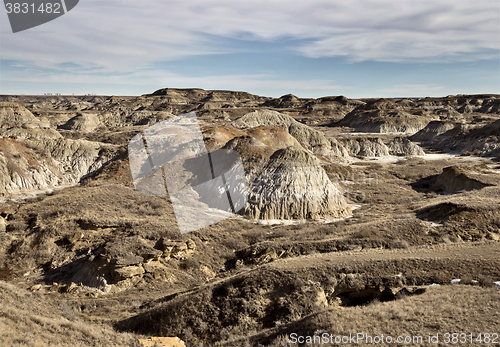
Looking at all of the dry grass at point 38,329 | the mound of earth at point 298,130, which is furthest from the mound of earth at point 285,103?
the dry grass at point 38,329

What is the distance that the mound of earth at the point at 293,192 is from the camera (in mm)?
29781

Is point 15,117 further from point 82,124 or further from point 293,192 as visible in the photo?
point 293,192

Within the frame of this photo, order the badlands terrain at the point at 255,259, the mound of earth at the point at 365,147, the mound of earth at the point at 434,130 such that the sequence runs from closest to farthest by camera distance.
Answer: the badlands terrain at the point at 255,259 < the mound of earth at the point at 365,147 < the mound of earth at the point at 434,130

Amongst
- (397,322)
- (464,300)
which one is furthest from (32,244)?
(464,300)

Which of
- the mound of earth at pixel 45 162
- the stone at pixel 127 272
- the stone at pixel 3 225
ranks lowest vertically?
the stone at pixel 127 272

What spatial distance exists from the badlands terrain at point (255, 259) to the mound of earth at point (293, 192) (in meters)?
0.13

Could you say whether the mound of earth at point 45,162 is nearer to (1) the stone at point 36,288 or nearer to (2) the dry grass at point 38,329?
(1) the stone at point 36,288

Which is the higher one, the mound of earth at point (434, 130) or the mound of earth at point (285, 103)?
the mound of earth at point (285, 103)

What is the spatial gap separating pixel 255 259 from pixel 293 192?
11.8 meters

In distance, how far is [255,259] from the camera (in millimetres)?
20125

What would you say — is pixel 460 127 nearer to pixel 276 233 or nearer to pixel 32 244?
pixel 276 233

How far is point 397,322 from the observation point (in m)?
9.97

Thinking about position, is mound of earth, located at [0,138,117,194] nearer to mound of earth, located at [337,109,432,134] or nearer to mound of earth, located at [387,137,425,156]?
mound of earth, located at [387,137,425,156]

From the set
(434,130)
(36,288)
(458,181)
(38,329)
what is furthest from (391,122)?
(38,329)
